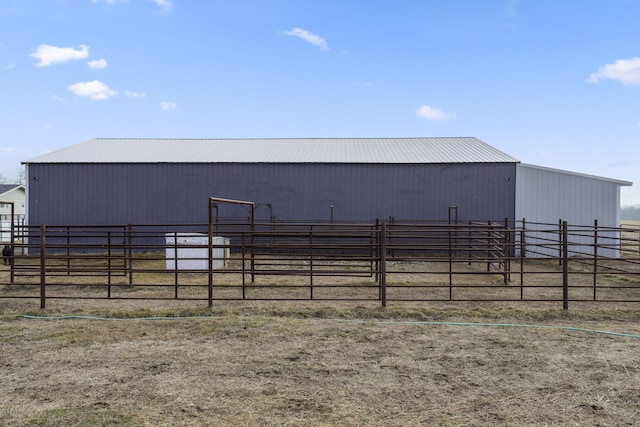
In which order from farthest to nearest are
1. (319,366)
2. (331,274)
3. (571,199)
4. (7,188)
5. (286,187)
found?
1. (7,188)
2. (286,187)
3. (571,199)
4. (331,274)
5. (319,366)

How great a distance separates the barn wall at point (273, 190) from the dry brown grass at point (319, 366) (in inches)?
467

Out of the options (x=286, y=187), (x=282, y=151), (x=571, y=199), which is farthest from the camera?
(x=282, y=151)

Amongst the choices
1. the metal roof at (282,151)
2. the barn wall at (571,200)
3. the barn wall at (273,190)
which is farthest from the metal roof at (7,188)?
the barn wall at (571,200)

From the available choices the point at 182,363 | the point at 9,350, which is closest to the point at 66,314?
the point at 9,350

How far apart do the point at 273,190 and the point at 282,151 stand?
11.8ft

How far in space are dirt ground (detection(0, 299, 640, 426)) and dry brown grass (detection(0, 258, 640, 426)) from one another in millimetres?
20

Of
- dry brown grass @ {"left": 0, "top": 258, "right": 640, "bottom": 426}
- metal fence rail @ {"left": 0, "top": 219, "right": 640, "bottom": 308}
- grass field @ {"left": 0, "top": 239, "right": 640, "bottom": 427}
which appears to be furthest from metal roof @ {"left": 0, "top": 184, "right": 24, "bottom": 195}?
dry brown grass @ {"left": 0, "top": 258, "right": 640, "bottom": 426}

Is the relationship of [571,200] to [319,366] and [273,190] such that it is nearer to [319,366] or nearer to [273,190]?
[273,190]

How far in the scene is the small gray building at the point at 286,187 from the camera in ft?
65.9

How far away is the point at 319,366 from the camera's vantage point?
536cm

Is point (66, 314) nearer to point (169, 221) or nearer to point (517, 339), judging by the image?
point (517, 339)

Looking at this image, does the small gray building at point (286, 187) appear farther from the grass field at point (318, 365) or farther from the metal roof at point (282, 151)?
the grass field at point (318, 365)

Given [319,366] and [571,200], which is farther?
[571,200]

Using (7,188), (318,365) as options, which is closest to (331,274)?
(318,365)
